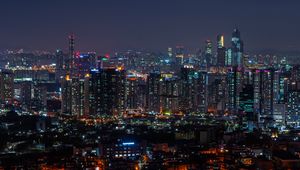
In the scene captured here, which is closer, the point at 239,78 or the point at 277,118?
the point at 277,118

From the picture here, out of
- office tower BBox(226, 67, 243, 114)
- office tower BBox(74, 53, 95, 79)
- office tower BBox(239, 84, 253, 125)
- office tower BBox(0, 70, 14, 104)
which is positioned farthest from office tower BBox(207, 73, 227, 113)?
office tower BBox(0, 70, 14, 104)

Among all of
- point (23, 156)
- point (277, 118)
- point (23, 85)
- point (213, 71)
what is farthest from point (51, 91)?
point (23, 156)

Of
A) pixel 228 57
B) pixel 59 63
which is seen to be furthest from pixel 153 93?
pixel 59 63

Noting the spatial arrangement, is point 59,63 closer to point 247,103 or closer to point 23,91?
point 23,91

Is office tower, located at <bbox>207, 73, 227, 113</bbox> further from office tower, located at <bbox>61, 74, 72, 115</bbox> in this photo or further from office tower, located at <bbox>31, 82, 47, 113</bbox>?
office tower, located at <bbox>31, 82, 47, 113</bbox>

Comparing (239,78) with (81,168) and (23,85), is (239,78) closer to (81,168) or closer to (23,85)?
(23,85)

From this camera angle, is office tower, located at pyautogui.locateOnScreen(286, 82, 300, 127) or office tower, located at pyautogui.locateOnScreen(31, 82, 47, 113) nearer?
office tower, located at pyautogui.locateOnScreen(286, 82, 300, 127)
